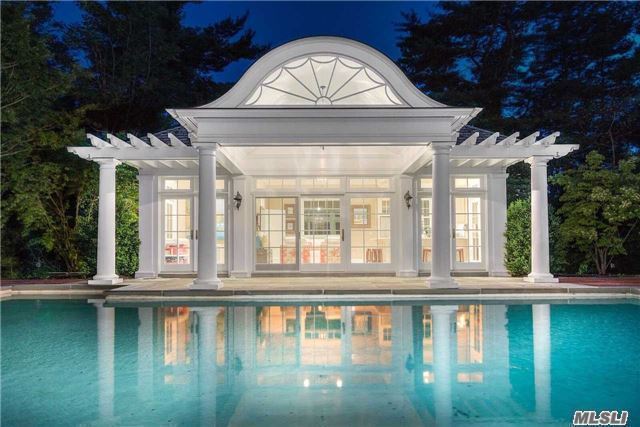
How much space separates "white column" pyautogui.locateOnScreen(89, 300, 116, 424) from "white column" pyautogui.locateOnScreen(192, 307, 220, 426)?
60cm

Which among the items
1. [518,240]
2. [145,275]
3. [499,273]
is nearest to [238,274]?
[145,275]

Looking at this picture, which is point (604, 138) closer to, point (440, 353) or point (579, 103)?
point (579, 103)

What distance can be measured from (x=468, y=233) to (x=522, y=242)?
115cm

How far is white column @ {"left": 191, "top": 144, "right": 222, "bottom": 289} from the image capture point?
8.02 metres

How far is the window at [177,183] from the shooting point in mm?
10773

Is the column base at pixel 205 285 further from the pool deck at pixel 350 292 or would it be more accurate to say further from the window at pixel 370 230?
the window at pixel 370 230

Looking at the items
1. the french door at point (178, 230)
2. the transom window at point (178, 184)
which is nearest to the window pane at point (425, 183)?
the french door at point (178, 230)

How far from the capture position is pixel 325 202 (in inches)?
434

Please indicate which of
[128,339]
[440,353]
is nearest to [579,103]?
[440,353]

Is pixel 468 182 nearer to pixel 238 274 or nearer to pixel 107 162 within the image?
pixel 238 274

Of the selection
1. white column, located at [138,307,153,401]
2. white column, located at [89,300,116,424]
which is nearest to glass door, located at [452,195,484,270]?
white column, located at [138,307,153,401]

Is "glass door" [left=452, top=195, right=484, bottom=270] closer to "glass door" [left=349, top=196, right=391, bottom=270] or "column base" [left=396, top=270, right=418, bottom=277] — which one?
"column base" [left=396, top=270, right=418, bottom=277]

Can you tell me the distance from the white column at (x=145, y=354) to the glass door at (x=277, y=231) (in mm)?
4232

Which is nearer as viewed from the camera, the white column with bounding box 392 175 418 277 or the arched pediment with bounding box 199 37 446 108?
the arched pediment with bounding box 199 37 446 108
